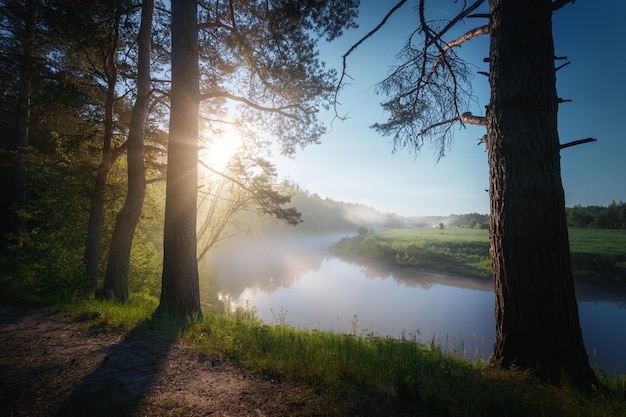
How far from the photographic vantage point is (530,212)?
9.37 ft

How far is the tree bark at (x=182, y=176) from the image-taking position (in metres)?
4.77

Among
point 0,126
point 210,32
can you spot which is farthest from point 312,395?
point 0,126

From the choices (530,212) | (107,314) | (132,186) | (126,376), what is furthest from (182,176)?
(530,212)

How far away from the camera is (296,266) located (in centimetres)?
3812

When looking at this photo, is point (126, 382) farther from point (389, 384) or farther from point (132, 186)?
point (132, 186)

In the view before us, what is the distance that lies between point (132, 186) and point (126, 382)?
5442mm

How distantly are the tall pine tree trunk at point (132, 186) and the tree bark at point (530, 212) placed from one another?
25.6 feet

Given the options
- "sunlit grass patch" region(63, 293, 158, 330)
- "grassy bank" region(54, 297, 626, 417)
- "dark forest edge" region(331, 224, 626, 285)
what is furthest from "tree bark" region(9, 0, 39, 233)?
"dark forest edge" region(331, 224, 626, 285)

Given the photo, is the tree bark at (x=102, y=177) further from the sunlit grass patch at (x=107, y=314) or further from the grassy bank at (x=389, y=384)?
the grassy bank at (x=389, y=384)

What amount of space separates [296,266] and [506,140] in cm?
3674

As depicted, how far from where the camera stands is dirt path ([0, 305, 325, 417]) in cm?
214

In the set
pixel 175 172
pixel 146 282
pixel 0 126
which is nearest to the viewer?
pixel 175 172

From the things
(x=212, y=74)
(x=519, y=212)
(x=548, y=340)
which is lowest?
(x=548, y=340)

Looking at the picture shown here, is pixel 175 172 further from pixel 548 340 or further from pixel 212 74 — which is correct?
pixel 548 340
